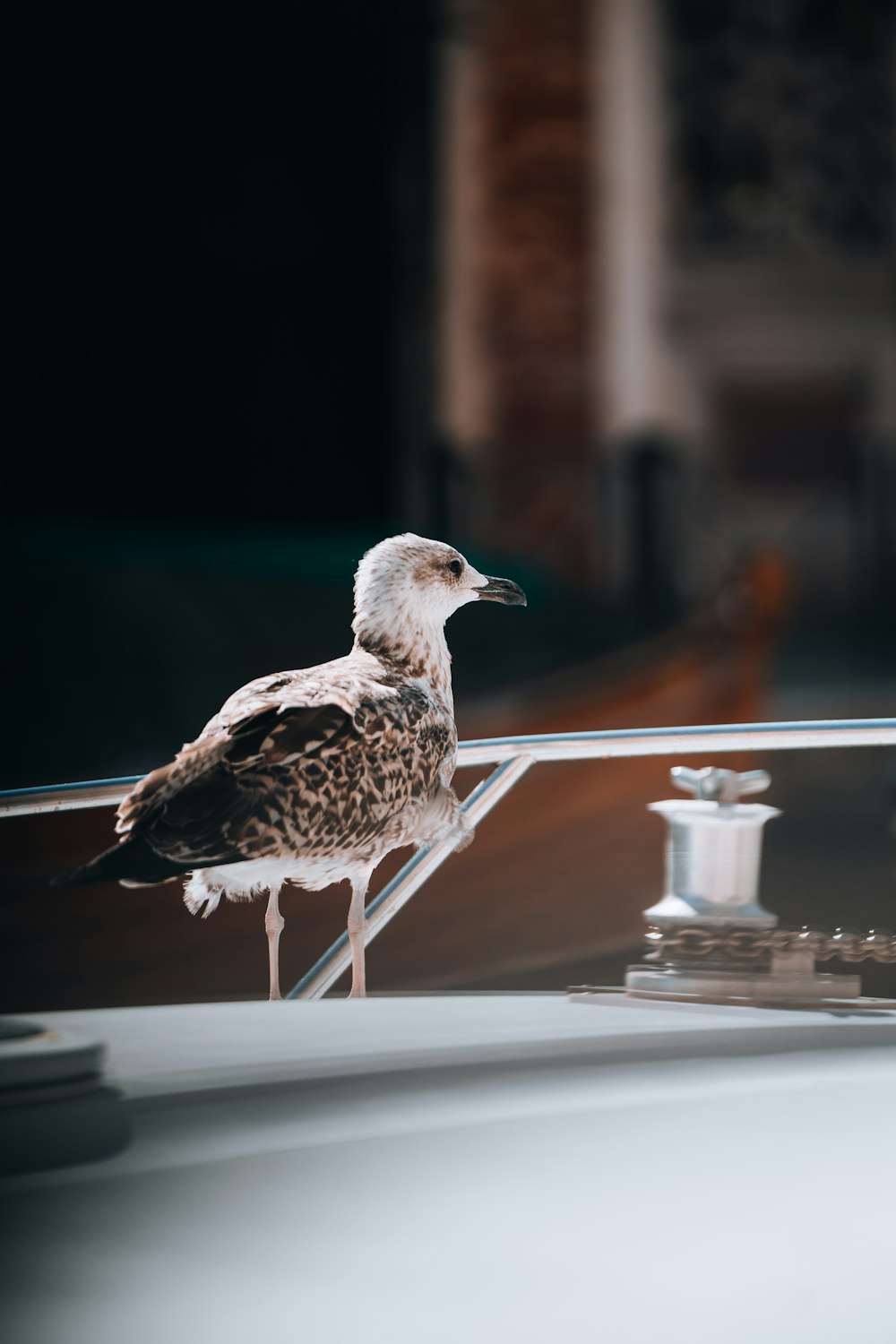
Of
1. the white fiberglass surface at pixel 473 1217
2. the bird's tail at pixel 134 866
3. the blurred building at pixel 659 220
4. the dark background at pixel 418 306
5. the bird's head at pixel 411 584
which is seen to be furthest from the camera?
the blurred building at pixel 659 220

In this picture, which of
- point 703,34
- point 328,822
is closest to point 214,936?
point 328,822

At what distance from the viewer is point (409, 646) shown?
3.01ft

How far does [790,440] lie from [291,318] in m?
2.62

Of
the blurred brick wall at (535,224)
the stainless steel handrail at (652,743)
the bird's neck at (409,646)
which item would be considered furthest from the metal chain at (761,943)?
the blurred brick wall at (535,224)

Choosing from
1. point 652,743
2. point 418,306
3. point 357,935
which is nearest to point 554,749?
point 652,743

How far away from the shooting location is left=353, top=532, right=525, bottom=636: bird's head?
91cm

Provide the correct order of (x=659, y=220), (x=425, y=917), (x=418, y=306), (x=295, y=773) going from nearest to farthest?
(x=295, y=773) < (x=425, y=917) < (x=659, y=220) < (x=418, y=306)

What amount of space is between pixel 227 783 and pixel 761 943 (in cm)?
38

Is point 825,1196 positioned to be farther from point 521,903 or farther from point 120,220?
point 120,220

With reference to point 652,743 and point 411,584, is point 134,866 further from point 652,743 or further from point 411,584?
point 652,743

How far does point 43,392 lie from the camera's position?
635 centimetres

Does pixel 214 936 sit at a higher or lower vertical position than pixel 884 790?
higher

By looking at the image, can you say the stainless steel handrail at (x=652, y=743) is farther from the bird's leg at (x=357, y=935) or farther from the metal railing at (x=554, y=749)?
the bird's leg at (x=357, y=935)

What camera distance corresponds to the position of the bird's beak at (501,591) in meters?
Result: 0.93
